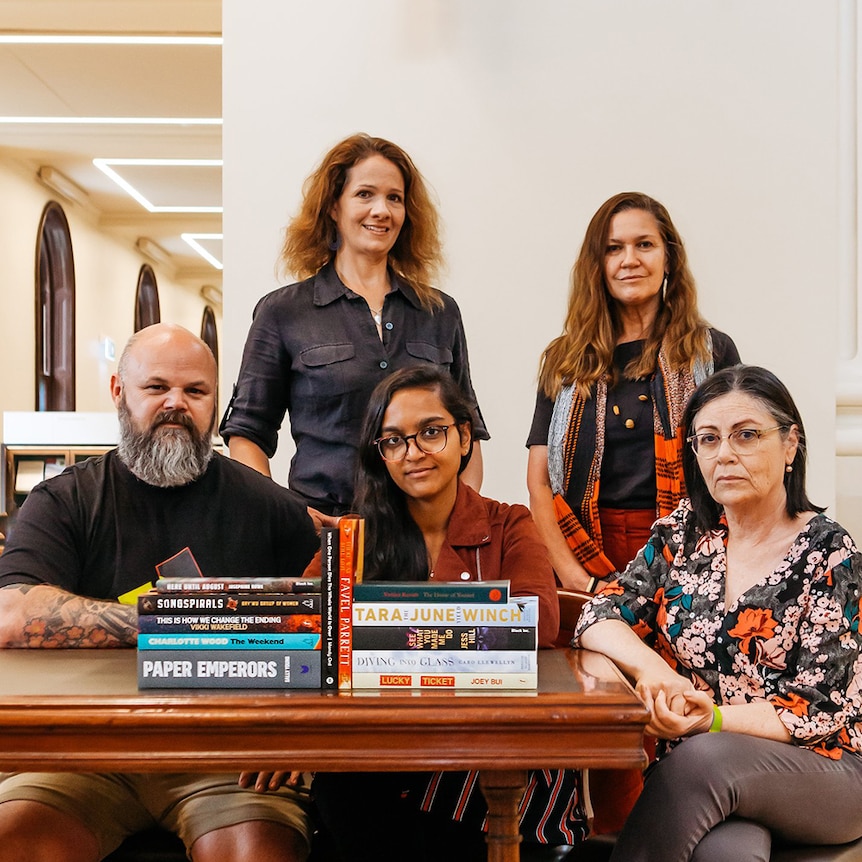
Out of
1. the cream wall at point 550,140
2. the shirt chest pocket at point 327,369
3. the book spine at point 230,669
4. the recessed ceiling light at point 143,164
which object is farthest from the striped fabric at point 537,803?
the recessed ceiling light at point 143,164

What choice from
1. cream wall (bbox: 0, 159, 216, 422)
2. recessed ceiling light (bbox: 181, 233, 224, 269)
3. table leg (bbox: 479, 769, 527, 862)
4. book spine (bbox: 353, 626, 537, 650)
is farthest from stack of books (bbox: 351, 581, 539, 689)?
recessed ceiling light (bbox: 181, 233, 224, 269)

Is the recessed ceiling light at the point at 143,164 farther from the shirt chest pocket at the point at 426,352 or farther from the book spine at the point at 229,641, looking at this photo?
the book spine at the point at 229,641

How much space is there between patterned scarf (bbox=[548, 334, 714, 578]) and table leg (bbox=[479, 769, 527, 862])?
1.11m

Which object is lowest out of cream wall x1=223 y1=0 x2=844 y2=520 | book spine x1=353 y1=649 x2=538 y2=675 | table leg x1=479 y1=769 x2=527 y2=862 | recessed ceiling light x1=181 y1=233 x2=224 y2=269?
table leg x1=479 y1=769 x2=527 y2=862

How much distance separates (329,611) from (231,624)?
13 centimetres

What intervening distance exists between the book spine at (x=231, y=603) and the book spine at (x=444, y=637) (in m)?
0.08

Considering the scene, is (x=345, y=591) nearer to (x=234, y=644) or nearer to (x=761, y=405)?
(x=234, y=644)

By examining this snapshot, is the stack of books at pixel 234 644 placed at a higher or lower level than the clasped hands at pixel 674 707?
higher

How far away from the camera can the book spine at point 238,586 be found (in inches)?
59.6

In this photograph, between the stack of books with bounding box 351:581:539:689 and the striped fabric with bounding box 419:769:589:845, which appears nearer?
the stack of books with bounding box 351:581:539:689

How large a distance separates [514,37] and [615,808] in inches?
101

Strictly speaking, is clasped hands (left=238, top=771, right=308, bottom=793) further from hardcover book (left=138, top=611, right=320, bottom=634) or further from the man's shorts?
hardcover book (left=138, top=611, right=320, bottom=634)

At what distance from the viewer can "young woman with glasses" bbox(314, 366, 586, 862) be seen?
5.68 ft

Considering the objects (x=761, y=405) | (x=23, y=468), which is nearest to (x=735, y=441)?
(x=761, y=405)
